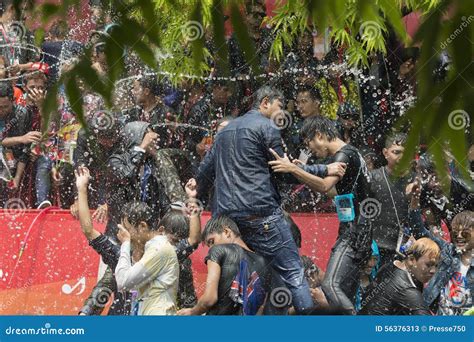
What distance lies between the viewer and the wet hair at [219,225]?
6.01 m

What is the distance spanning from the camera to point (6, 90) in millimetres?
6582

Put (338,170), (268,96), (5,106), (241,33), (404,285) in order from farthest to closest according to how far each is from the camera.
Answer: (5,106) → (404,285) → (338,170) → (268,96) → (241,33)

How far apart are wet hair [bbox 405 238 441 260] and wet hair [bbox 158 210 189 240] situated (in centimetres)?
119

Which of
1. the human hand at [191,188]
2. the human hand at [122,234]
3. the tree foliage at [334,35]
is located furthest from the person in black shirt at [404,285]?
the tree foliage at [334,35]

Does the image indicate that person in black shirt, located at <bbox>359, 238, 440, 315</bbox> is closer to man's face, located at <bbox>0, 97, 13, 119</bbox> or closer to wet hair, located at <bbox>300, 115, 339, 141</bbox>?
wet hair, located at <bbox>300, 115, 339, 141</bbox>

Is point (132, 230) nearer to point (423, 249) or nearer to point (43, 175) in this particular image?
point (43, 175)

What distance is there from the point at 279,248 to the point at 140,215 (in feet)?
2.70

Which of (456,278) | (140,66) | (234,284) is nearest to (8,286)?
(234,284)

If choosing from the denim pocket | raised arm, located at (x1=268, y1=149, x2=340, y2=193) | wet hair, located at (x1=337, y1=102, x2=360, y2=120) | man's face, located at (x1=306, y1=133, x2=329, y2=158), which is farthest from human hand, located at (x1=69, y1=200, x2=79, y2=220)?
wet hair, located at (x1=337, y1=102, x2=360, y2=120)

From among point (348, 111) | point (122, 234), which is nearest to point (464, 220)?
point (348, 111)
